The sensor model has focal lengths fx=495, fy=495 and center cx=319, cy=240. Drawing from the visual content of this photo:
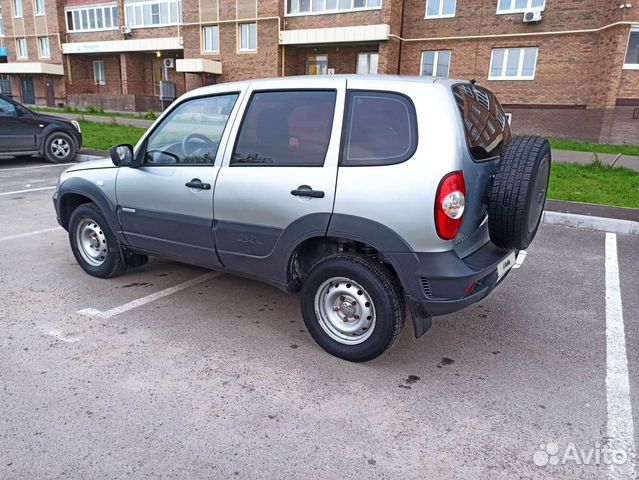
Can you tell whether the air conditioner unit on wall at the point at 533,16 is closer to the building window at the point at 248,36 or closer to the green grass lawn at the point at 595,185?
A: the green grass lawn at the point at 595,185

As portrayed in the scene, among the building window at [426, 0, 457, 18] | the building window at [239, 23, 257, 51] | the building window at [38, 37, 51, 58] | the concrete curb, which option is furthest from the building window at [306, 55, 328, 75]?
the building window at [38, 37, 51, 58]

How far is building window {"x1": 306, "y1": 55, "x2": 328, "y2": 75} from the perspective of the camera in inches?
1069

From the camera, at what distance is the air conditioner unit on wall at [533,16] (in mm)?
20953

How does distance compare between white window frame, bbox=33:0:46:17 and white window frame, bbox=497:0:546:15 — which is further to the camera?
white window frame, bbox=33:0:46:17

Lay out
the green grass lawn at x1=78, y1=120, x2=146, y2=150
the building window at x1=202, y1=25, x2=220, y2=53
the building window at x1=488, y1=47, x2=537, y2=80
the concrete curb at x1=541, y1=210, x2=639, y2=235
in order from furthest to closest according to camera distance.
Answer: the building window at x1=202, y1=25, x2=220, y2=53 < the building window at x1=488, y1=47, x2=537, y2=80 < the green grass lawn at x1=78, y1=120, x2=146, y2=150 < the concrete curb at x1=541, y1=210, x2=639, y2=235

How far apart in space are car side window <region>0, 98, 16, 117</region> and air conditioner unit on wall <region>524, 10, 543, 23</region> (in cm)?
1973

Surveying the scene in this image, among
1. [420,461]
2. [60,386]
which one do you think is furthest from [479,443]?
[60,386]

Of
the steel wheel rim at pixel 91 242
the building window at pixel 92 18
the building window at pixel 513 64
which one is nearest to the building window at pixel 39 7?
the building window at pixel 92 18

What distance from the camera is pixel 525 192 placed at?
3.16 meters

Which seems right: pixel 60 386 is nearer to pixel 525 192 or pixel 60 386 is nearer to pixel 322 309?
pixel 322 309

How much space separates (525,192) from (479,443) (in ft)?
5.10

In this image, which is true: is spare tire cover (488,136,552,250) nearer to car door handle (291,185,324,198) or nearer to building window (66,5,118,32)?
car door handle (291,185,324,198)

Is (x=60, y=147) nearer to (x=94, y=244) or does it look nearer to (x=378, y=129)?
(x=94, y=244)

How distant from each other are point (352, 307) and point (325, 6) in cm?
2512
